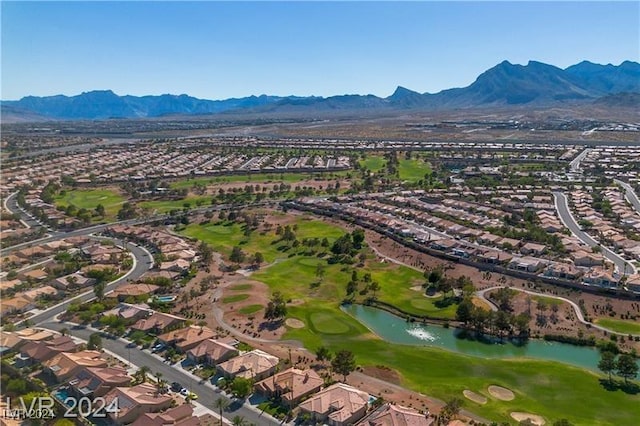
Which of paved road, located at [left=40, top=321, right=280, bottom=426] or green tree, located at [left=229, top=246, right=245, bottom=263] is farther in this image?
green tree, located at [left=229, top=246, right=245, bottom=263]

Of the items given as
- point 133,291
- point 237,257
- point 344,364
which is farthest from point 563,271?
point 133,291

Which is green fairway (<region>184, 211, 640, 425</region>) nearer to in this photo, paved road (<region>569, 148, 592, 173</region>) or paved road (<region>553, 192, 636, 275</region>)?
paved road (<region>553, 192, 636, 275</region>)

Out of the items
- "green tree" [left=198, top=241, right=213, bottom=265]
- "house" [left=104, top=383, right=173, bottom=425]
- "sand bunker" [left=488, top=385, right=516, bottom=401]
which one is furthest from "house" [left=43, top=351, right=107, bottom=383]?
"sand bunker" [left=488, top=385, right=516, bottom=401]

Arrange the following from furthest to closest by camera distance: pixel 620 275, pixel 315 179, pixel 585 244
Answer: pixel 315 179, pixel 585 244, pixel 620 275

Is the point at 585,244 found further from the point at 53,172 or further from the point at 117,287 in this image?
the point at 53,172

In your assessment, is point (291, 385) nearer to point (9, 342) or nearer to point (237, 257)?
point (9, 342)

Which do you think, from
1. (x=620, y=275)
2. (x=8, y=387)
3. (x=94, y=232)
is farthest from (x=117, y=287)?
(x=620, y=275)

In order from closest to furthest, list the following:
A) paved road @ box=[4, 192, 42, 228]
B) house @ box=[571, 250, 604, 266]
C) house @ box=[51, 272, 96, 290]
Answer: house @ box=[51, 272, 96, 290]
house @ box=[571, 250, 604, 266]
paved road @ box=[4, 192, 42, 228]
